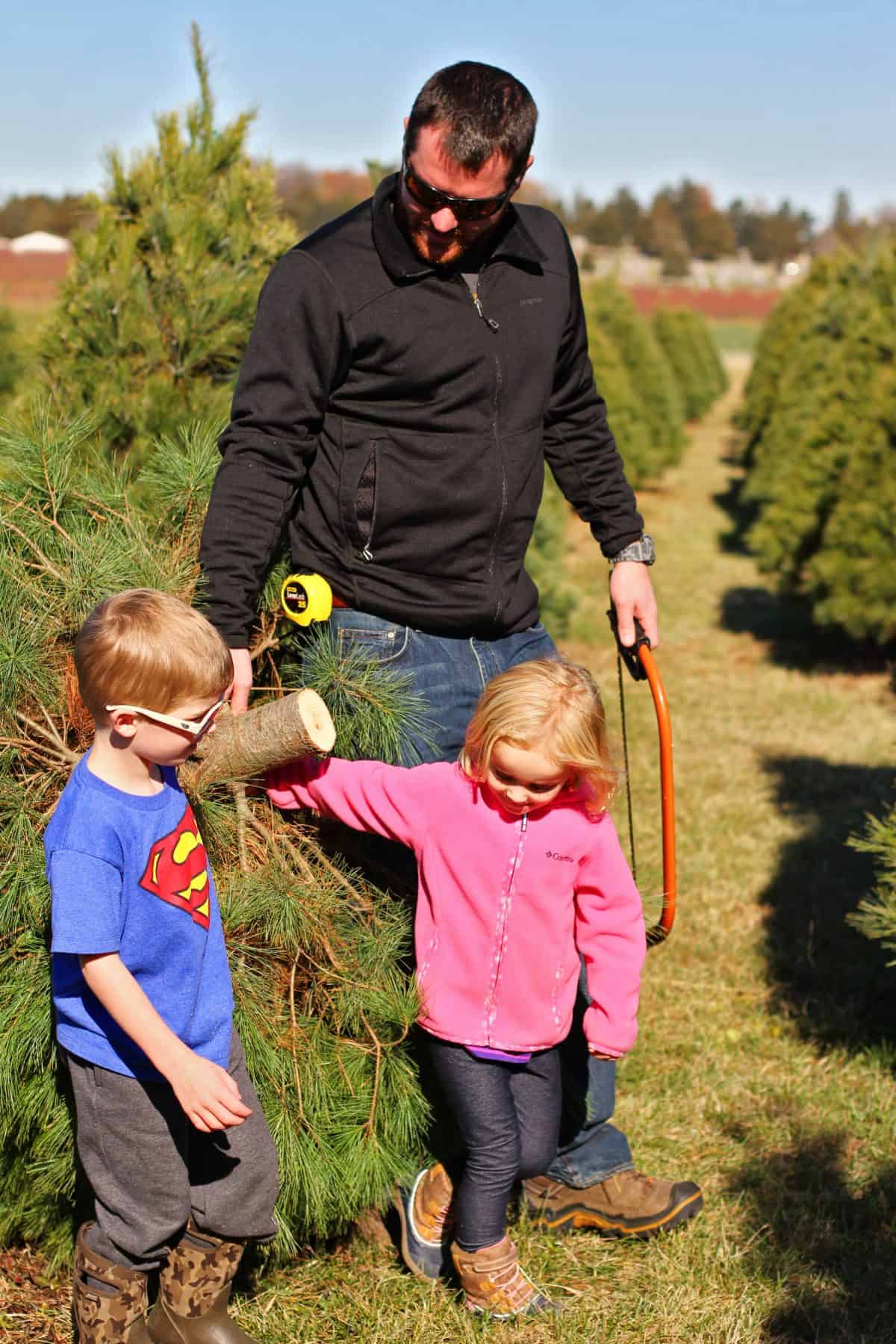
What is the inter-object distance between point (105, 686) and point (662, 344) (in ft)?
73.3

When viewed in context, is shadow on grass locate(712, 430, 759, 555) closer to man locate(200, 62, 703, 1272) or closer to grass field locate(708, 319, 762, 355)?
man locate(200, 62, 703, 1272)

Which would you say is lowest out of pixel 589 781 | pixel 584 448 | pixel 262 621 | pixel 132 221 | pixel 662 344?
pixel 662 344

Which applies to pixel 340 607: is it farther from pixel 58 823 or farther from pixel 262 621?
pixel 58 823

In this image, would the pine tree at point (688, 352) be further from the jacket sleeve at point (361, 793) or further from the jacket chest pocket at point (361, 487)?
the jacket sleeve at point (361, 793)

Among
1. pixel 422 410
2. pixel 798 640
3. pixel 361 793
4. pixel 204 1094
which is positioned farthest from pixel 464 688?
pixel 798 640

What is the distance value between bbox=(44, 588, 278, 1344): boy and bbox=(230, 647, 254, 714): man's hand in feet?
0.99

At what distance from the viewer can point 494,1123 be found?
2424mm

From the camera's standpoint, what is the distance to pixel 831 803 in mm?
5914

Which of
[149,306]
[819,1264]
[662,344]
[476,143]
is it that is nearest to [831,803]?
[819,1264]

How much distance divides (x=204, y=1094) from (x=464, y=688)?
3.25ft

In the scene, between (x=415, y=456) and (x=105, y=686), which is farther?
(x=415, y=456)

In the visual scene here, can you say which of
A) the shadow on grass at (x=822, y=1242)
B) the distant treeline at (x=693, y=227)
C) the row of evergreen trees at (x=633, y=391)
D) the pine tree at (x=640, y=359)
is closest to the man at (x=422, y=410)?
the shadow on grass at (x=822, y=1242)

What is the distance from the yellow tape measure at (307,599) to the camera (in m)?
2.41

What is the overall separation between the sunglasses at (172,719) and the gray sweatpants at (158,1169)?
0.56 m
